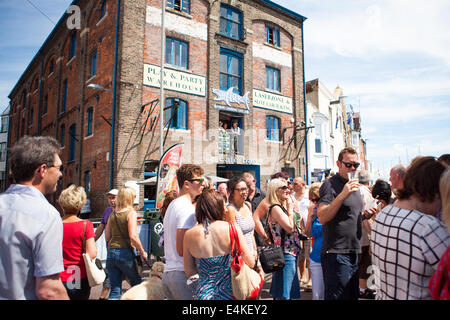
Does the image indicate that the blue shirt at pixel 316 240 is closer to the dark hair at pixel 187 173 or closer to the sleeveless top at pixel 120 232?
the dark hair at pixel 187 173

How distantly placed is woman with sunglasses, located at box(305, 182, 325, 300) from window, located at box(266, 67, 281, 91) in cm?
1453

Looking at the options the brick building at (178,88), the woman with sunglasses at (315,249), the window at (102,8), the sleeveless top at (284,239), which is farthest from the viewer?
the window at (102,8)

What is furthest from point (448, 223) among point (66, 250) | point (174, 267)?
point (66, 250)

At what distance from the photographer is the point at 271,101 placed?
61.0ft

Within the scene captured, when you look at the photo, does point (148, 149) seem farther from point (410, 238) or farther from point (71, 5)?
point (410, 238)

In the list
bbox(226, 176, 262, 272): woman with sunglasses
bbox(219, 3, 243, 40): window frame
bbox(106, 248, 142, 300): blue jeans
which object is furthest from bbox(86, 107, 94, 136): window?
bbox(226, 176, 262, 272): woman with sunglasses

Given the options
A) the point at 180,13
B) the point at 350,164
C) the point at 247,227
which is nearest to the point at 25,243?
the point at 247,227

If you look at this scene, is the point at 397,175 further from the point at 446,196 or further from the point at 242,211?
the point at 242,211

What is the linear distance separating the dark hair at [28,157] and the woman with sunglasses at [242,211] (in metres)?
2.49

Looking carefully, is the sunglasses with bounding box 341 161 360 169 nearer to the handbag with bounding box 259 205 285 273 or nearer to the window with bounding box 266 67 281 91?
the handbag with bounding box 259 205 285 273

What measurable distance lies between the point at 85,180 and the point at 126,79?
6.25 metres

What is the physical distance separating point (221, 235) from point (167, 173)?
6.97m

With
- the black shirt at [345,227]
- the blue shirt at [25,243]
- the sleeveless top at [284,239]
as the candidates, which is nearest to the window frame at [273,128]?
the sleeveless top at [284,239]

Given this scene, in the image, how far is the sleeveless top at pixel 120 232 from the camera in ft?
13.9
